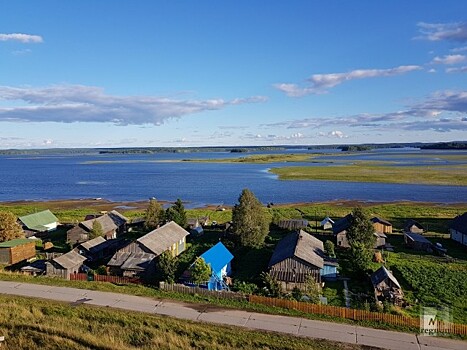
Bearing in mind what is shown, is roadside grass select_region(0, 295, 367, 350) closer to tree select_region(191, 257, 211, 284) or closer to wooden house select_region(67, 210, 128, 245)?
tree select_region(191, 257, 211, 284)

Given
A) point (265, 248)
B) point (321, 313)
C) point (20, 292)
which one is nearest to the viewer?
point (321, 313)

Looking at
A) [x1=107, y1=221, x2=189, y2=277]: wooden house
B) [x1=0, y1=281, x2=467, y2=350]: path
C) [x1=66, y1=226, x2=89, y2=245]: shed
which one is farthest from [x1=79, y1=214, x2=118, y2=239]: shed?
[x1=0, y1=281, x2=467, y2=350]: path

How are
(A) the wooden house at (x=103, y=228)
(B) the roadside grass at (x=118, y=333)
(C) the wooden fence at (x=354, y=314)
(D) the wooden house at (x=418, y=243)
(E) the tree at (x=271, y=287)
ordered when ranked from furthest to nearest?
(A) the wooden house at (x=103, y=228), (D) the wooden house at (x=418, y=243), (E) the tree at (x=271, y=287), (C) the wooden fence at (x=354, y=314), (B) the roadside grass at (x=118, y=333)

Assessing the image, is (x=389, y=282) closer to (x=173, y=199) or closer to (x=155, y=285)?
(x=155, y=285)

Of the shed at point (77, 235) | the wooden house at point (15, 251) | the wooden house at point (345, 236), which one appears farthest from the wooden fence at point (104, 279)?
the wooden house at point (345, 236)

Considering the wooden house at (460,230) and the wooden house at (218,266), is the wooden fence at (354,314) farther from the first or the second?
the wooden house at (460,230)

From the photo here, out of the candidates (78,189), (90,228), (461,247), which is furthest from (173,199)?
(461,247)

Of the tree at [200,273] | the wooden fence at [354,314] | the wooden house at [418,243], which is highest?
the tree at [200,273]
